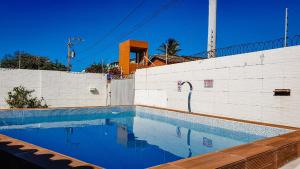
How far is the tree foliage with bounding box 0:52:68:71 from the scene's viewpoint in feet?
118

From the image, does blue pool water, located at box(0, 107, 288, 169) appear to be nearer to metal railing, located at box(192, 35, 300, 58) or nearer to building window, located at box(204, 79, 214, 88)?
building window, located at box(204, 79, 214, 88)

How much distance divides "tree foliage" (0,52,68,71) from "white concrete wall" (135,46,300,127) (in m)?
29.0

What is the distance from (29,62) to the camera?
1416 inches

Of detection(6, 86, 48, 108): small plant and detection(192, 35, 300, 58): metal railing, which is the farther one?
detection(6, 86, 48, 108): small plant

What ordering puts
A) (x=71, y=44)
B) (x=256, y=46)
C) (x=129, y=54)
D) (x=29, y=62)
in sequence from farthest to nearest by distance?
(x=29, y=62), (x=71, y=44), (x=129, y=54), (x=256, y=46)

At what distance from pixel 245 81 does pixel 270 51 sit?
1.30 meters

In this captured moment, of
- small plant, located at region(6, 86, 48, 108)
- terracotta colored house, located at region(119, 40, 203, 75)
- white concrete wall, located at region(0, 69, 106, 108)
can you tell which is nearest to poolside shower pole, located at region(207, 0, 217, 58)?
terracotta colored house, located at region(119, 40, 203, 75)

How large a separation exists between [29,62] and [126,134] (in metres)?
32.0

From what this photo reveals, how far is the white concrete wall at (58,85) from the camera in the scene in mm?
13156

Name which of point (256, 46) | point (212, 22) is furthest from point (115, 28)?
point (256, 46)

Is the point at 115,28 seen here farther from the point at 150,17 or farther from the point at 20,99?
the point at 20,99

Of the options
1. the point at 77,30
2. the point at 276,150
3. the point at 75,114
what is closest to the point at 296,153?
the point at 276,150

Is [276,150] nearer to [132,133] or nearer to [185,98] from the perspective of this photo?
[132,133]

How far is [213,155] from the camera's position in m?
3.36
